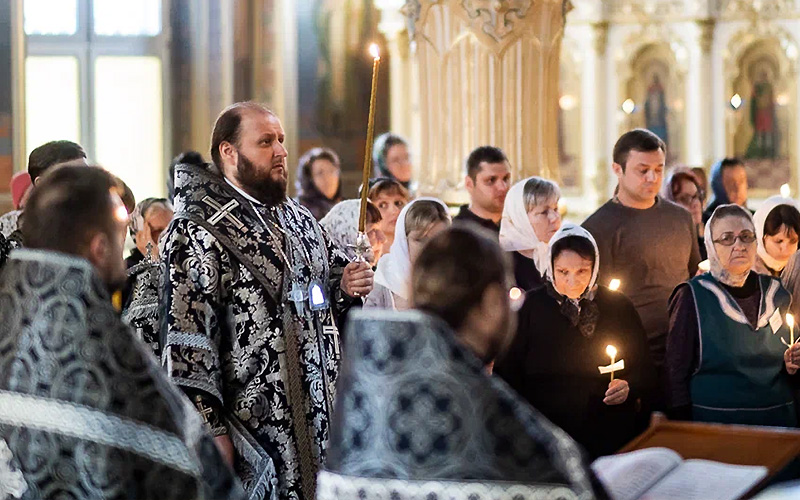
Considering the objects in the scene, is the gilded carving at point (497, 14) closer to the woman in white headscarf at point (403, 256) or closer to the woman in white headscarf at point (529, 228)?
the woman in white headscarf at point (529, 228)

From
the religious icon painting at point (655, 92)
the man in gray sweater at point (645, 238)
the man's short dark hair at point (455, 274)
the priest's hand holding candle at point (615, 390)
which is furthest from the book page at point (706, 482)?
the religious icon painting at point (655, 92)

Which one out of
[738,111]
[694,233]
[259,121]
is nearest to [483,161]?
[694,233]

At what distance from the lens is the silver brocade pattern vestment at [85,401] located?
2496 mm

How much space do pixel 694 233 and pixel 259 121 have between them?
246cm

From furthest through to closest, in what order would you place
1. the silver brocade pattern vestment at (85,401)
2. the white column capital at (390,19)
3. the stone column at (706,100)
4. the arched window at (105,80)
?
the stone column at (706,100) → the white column capital at (390,19) → the arched window at (105,80) → the silver brocade pattern vestment at (85,401)

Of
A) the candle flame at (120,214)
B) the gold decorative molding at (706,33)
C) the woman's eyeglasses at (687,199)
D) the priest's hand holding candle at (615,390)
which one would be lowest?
the priest's hand holding candle at (615,390)

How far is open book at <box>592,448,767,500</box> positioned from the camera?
2572mm

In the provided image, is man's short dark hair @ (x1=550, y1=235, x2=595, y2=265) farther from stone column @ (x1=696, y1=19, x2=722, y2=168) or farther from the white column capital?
stone column @ (x1=696, y1=19, x2=722, y2=168)

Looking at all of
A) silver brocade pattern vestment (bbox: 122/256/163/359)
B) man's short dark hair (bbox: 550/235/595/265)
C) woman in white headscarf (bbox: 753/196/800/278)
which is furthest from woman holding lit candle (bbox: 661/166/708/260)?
silver brocade pattern vestment (bbox: 122/256/163/359)

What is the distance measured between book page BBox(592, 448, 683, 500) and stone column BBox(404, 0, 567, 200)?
166 inches

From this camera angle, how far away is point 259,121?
4.21 m

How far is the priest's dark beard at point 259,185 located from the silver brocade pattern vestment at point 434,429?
1706mm

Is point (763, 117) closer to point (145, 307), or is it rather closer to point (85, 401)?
point (145, 307)

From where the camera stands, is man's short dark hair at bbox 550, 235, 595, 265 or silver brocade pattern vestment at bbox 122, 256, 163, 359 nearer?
silver brocade pattern vestment at bbox 122, 256, 163, 359
